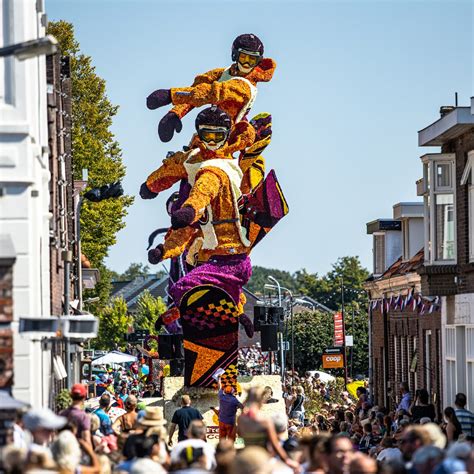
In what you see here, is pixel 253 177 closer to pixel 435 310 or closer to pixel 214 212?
pixel 214 212

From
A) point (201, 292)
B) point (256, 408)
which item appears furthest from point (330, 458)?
point (201, 292)

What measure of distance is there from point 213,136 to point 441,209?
15.5 ft

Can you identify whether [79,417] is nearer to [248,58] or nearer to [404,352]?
[248,58]

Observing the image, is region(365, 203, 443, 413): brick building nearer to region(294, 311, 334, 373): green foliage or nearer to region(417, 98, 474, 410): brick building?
region(417, 98, 474, 410): brick building

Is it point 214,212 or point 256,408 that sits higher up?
point 214,212

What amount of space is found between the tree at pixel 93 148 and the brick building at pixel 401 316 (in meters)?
8.53

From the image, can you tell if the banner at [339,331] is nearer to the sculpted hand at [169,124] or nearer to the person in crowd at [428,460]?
the sculpted hand at [169,124]

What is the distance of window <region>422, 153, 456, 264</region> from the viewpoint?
3288cm

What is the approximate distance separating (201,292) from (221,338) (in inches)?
42.8

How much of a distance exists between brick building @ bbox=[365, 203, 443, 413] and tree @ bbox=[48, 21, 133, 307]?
8529mm

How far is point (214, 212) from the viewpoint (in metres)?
33.7

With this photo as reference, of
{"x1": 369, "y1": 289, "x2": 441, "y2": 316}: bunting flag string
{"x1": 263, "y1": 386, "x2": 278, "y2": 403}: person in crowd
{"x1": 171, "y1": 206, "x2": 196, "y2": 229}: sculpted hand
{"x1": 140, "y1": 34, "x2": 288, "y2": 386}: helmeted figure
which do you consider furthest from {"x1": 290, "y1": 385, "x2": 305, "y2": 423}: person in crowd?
{"x1": 171, "y1": 206, "x2": 196, "y2": 229}: sculpted hand

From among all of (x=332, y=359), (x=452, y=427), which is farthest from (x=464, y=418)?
(x=332, y=359)

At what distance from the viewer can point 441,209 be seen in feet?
110
